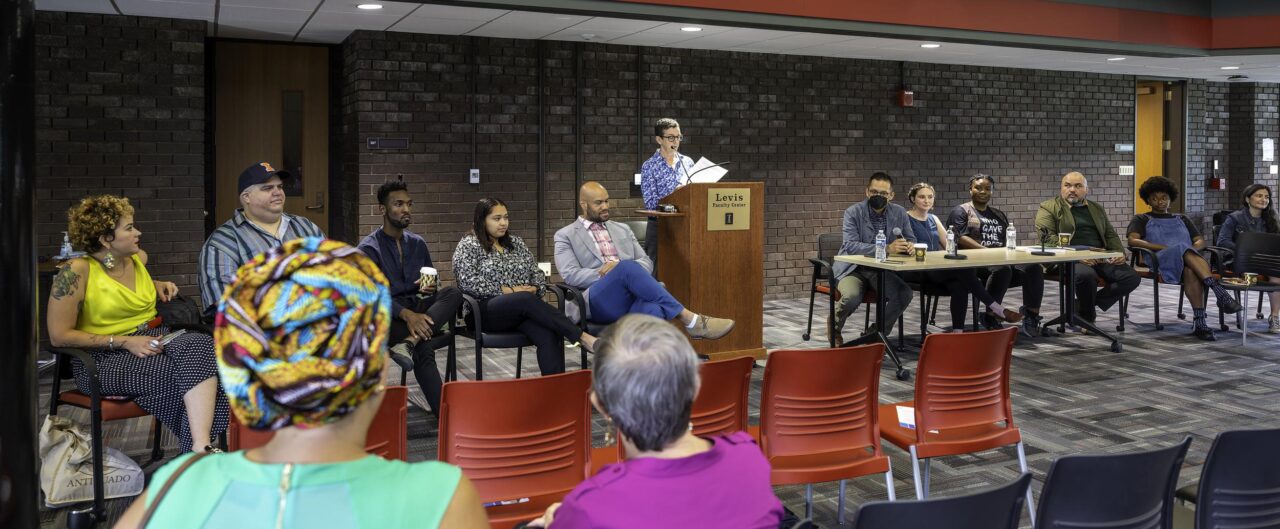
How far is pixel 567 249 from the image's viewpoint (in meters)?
6.21

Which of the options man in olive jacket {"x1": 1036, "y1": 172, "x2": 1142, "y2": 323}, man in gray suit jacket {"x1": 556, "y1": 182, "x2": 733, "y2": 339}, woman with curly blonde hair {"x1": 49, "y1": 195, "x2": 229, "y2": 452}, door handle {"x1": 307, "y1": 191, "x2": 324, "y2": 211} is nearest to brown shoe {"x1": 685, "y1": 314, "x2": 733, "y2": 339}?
man in gray suit jacket {"x1": 556, "y1": 182, "x2": 733, "y2": 339}

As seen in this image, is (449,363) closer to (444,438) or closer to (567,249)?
(567,249)

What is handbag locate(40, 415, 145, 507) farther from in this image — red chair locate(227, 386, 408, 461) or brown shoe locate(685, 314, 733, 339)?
brown shoe locate(685, 314, 733, 339)

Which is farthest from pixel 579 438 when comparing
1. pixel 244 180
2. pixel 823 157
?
pixel 823 157

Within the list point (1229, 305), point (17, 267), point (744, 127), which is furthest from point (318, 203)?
point (1229, 305)

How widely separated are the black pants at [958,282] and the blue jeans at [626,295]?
226cm

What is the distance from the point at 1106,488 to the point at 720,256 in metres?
4.19

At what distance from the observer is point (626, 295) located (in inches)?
232

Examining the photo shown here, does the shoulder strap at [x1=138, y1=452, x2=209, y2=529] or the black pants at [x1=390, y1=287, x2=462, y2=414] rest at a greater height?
the shoulder strap at [x1=138, y1=452, x2=209, y2=529]

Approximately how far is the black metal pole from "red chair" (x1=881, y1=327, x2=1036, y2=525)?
8.99 ft

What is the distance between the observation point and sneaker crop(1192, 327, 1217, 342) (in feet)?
25.8

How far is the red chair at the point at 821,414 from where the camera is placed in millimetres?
3408

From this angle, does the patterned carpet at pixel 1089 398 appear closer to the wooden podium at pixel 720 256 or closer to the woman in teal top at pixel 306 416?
the wooden podium at pixel 720 256

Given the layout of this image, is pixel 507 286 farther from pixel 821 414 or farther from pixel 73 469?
pixel 821 414
